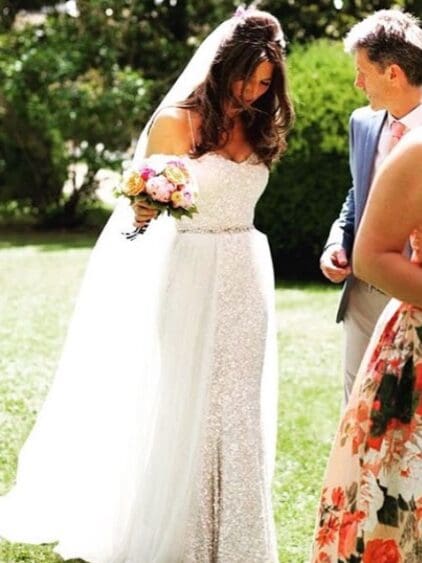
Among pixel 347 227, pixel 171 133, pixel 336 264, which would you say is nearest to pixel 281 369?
pixel 347 227

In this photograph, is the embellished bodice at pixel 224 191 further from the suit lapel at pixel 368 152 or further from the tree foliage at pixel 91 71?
the tree foliage at pixel 91 71

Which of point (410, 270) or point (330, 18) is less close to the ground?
point (410, 270)

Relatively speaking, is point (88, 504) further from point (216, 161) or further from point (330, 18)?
point (330, 18)

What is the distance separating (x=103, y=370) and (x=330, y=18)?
15.9 metres

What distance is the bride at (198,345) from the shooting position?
5125 millimetres

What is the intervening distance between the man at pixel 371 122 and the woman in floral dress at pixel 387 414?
5.12ft

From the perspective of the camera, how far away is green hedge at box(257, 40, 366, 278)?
14.4m

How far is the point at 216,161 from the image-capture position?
5.16m

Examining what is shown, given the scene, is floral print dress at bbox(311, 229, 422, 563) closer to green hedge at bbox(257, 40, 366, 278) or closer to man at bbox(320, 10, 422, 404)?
man at bbox(320, 10, 422, 404)

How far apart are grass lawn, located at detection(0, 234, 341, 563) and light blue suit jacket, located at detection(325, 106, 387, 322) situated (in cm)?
133

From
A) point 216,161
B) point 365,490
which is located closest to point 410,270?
point 365,490

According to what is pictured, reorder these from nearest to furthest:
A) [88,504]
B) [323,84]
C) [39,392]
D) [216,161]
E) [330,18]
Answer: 1. [216,161]
2. [88,504]
3. [39,392]
4. [323,84]
5. [330,18]

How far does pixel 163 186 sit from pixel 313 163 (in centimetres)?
990

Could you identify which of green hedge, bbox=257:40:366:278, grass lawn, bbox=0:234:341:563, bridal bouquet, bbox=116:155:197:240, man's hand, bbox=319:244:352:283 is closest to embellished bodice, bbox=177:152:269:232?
bridal bouquet, bbox=116:155:197:240
